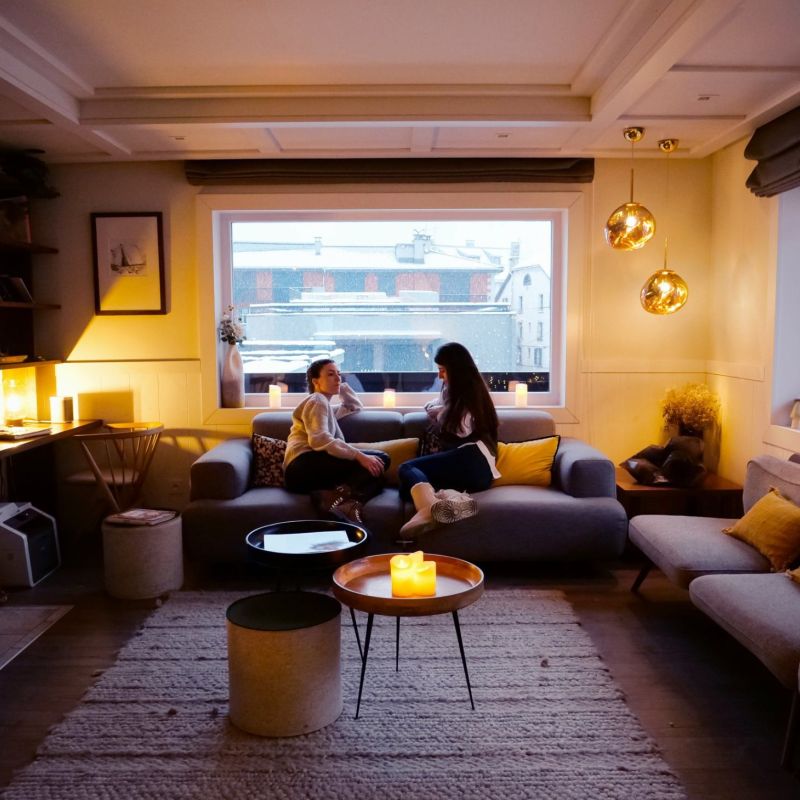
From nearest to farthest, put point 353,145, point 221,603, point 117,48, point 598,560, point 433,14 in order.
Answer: point 433,14
point 117,48
point 221,603
point 598,560
point 353,145

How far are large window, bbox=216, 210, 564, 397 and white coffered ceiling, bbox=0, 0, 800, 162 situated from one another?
686 millimetres

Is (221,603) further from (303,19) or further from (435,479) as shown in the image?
(303,19)

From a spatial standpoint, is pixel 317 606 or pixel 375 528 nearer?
pixel 317 606

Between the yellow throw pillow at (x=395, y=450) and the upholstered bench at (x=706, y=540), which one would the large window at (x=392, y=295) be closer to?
the yellow throw pillow at (x=395, y=450)

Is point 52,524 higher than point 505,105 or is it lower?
lower

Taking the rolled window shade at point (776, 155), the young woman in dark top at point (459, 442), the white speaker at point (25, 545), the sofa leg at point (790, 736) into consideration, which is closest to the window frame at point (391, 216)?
the young woman in dark top at point (459, 442)

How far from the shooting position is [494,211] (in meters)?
5.07

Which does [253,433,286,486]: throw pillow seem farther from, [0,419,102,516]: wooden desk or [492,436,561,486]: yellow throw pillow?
[492,436,561,486]: yellow throw pillow

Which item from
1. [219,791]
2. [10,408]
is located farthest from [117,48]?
[219,791]

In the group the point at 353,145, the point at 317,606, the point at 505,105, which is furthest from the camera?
the point at 353,145

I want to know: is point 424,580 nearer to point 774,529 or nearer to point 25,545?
point 774,529

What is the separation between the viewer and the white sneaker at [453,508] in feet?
12.5

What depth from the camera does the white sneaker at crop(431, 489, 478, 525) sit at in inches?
150

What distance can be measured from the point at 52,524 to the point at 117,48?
251cm
